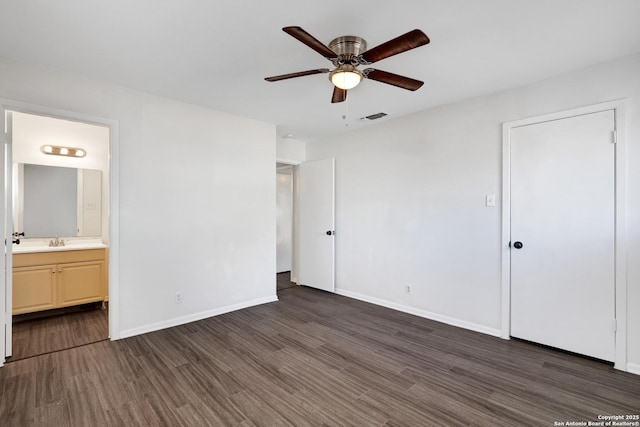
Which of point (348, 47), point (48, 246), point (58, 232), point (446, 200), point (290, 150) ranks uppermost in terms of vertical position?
point (348, 47)

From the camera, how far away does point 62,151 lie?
4070mm

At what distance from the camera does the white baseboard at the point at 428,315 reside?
10.5ft

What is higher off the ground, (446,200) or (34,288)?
(446,200)

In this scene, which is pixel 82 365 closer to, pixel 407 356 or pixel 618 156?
pixel 407 356

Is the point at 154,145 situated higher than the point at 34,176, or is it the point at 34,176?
the point at 154,145

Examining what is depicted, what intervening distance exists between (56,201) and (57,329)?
5.86 feet

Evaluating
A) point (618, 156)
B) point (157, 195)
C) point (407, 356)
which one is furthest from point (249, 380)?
point (618, 156)

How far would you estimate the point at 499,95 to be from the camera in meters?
3.14

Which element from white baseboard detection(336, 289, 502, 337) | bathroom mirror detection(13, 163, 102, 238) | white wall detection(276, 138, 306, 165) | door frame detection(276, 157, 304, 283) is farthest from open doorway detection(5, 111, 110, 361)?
white baseboard detection(336, 289, 502, 337)

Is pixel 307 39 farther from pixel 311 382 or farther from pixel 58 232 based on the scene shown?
pixel 58 232

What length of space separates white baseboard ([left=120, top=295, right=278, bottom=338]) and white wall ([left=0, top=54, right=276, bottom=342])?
12 mm

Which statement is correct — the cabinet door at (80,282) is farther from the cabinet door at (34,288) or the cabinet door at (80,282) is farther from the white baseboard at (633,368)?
the white baseboard at (633,368)

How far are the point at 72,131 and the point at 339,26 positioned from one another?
3985 mm

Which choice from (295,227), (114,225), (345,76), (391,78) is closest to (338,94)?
(345,76)
